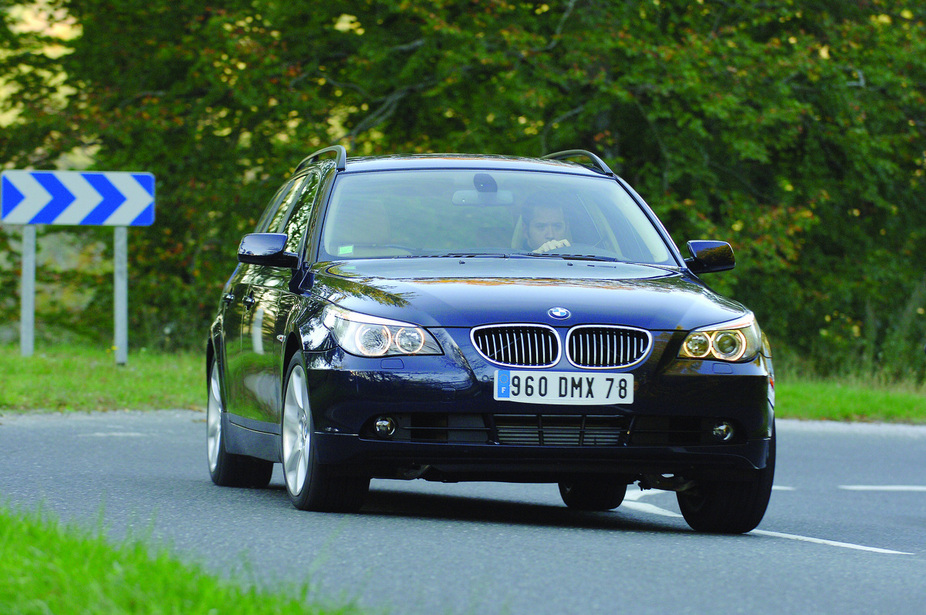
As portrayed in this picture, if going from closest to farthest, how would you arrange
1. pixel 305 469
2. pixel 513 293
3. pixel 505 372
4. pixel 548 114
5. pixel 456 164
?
pixel 505 372 < pixel 513 293 < pixel 305 469 < pixel 456 164 < pixel 548 114

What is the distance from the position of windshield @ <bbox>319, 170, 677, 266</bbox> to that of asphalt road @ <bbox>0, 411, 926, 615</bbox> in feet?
4.19

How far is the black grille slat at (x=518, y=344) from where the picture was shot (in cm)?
613

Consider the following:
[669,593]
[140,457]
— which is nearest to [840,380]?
[140,457]

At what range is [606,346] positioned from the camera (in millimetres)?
6207

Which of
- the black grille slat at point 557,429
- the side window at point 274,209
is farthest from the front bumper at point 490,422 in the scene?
the side window at point 274,209

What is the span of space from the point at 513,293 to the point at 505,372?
400 mm

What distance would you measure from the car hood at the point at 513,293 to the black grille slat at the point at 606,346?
39 mm

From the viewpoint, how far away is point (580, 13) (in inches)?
950

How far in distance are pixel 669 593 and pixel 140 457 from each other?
19.4ft

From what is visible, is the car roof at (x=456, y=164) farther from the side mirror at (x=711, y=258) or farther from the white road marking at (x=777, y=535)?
the white road marking at (x=777, y=535)

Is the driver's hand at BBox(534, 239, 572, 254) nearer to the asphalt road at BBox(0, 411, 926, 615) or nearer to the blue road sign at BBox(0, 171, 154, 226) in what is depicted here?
the asphalt road at BBox(0, 411, 926, 615)

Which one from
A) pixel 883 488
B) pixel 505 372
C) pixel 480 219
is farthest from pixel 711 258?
pixel 883 488

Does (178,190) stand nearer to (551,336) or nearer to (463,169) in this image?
(463,169)

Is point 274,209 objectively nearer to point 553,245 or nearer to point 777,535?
point 553,245
